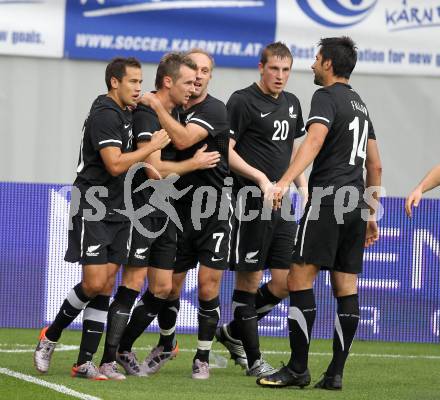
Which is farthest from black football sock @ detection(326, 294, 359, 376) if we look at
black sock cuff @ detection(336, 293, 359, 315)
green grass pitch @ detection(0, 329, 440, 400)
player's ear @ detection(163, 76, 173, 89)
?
player's ear @ detection(163, 76, 173, 89)

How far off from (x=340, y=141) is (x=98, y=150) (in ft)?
5.21

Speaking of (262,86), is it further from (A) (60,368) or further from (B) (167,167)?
(A) (60,368)

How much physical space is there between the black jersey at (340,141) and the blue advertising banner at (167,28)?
586 centimetres

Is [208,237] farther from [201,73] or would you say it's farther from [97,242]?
[201,73]

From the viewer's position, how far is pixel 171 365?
9.23 meters

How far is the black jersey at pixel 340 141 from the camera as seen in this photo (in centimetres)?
782

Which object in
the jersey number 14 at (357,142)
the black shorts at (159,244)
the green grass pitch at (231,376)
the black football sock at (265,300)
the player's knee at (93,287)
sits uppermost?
the jersey number 14 at (357,142)

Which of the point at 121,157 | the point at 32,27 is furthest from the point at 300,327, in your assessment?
the point at 32,27

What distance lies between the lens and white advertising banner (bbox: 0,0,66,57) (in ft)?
43.7

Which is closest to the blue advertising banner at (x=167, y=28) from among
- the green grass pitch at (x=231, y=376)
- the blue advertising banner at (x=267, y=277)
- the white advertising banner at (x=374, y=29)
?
the white advertising banner at (x=374, y=29)

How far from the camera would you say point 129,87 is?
798 cm

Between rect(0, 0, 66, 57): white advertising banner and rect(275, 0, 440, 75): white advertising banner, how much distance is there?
253 cm

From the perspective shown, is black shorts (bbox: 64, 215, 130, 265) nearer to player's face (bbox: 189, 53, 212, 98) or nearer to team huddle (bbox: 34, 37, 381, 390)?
team huddle (bbox: 34, 37, 381, 390)

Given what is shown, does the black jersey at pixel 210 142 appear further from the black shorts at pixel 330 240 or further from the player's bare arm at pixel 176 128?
the black shorts at pixel 330 240
